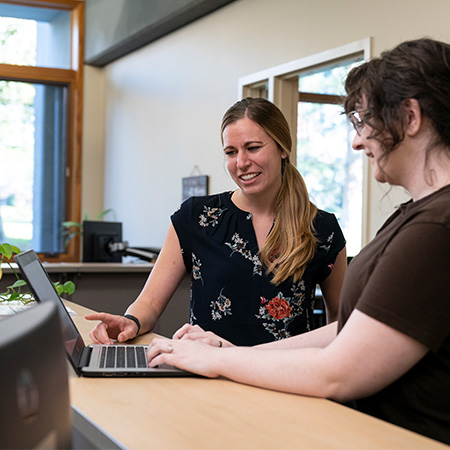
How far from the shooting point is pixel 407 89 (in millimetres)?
1196

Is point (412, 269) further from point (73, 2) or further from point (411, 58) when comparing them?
point (73, 2)

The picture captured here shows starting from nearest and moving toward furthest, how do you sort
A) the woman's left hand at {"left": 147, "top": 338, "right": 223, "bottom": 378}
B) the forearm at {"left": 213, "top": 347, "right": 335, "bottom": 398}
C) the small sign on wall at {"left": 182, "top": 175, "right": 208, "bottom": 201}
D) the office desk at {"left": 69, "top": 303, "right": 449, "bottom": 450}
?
1. the office desk at {"left": 69, "top": 303, "right": 449, "bottom": 450}
2. the forearm at {"left": 213, "top": 347, "right": 335, "bottom": 398}
3. the woman's left hand at {"left": 147, "top": 338, "right": 223, "bottom": 378}
4. the small sign on wall at {"left": 182, "top": 175, "right": 208, "bottom": 201}

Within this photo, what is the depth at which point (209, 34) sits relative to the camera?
6.25m

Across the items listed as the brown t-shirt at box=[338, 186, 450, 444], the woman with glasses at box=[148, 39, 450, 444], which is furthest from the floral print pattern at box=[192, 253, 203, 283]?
the brown t-shirt at box=[338, 186, 450, 444]

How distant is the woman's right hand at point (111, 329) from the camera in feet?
5.98

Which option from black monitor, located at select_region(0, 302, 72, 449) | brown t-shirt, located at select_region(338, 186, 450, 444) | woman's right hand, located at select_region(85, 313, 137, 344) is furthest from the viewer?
woman's right hand, located at select_region(85, 313, 137, 344)

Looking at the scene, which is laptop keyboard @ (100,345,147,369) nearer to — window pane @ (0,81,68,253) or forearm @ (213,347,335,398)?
forearm @ (213,347,335,398)

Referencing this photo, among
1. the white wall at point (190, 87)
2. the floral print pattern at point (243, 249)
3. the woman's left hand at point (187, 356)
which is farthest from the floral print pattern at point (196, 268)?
the white wall at point (190, 87)

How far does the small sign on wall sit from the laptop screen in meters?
4.44

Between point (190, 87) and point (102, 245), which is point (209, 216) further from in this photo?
point (190, 87)

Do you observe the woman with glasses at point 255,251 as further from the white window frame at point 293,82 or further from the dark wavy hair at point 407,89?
the white window frame at point 293,82

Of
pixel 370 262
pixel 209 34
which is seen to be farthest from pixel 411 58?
pixel 209 34

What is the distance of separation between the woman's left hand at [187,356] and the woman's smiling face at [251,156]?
0.82m

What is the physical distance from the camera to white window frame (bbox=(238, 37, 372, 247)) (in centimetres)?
437
